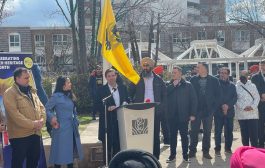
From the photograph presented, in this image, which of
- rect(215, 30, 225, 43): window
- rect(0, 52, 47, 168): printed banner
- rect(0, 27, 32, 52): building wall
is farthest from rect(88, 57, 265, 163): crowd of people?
rect(0, 27, 32, 52): building wall

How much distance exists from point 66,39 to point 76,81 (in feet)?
153

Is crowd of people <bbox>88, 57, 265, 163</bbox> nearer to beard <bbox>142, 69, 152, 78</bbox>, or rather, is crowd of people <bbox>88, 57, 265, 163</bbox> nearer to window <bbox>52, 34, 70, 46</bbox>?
beard <bbox>142, 69, 152, 78</bbox>

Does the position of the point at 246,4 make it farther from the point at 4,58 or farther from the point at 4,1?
the point at 4,58

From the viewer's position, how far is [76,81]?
65.6 feet

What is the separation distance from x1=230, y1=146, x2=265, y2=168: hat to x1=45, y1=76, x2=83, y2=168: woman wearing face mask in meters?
5.23

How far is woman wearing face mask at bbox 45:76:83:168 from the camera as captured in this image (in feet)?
24.7

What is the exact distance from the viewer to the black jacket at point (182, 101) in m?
9.08

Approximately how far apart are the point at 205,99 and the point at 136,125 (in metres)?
2.30

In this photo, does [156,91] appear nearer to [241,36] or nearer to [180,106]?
[180,106]

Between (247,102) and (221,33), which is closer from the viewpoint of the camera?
(247,102)

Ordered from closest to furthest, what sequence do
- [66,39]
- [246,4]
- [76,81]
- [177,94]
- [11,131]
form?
[11,131]
[177,94]
[76,81]
[246,4]
[66,39]

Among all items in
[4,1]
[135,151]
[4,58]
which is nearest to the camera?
[135,151]

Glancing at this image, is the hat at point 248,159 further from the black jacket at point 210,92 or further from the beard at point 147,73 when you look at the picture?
the black jacket at point 210,92

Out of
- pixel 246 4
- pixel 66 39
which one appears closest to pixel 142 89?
pixel 246 4
